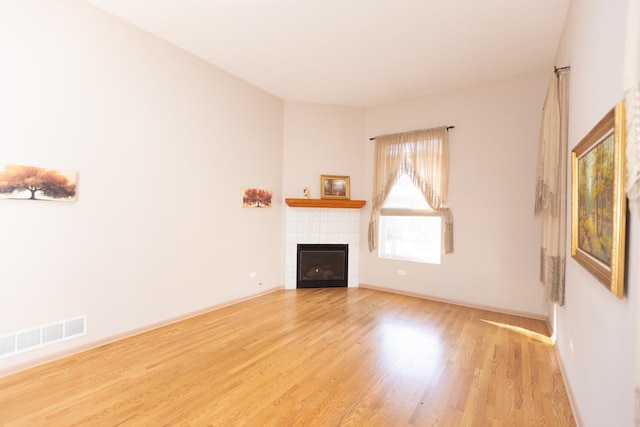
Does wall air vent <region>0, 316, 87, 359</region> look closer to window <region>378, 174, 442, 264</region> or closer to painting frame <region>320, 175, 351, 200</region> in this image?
painting frame <region>320, 175, 351, 200</region>

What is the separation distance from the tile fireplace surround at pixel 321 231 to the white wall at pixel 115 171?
89cm

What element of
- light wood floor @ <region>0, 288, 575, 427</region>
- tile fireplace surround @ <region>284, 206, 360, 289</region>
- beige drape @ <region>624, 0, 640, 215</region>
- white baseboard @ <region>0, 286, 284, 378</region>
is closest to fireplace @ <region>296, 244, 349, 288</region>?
tile fireplace surround @ <region>284, 206, 360, 289</region>

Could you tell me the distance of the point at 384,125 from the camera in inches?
205

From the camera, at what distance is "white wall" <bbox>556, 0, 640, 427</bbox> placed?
1.17m

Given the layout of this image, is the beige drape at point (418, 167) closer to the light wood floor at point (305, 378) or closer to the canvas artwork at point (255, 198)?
the light wood floor at point (305, 378)

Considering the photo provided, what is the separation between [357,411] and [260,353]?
3.75 ft

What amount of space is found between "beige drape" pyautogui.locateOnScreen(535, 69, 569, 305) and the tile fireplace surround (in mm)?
3001

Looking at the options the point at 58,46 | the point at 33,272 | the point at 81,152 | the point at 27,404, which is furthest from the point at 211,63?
the point at 27,404

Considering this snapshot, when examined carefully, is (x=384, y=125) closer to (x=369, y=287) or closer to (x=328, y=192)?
(x=328, y=192)

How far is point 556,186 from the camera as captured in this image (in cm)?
269

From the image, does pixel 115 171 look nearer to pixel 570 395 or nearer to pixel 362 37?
pixel 362 37

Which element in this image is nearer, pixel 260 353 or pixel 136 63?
pixel 260 353

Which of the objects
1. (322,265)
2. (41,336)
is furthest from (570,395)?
(41,336)

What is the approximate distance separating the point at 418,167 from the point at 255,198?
8.62 ft
